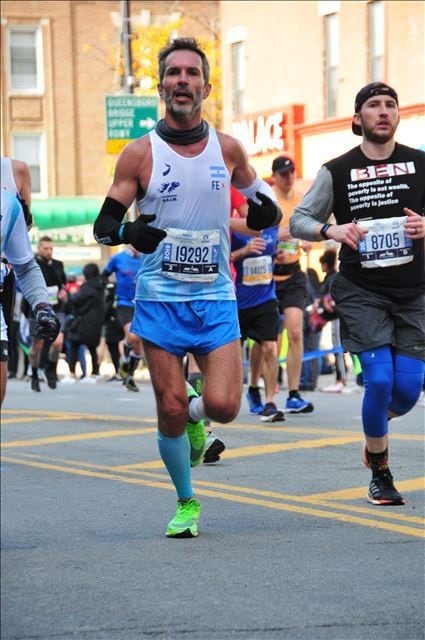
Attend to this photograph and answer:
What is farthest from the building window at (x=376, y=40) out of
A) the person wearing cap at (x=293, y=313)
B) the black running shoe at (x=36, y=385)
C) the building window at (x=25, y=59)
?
the building window at (x=25, y=59)

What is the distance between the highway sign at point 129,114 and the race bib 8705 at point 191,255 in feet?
3.24

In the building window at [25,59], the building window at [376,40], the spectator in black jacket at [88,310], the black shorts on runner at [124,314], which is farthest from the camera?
the building window at [25,59]

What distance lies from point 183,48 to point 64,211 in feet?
130

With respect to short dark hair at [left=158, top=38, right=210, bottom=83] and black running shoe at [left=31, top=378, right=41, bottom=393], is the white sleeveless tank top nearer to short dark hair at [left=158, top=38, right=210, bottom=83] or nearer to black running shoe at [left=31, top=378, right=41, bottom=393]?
short dark hair at [left=158, top=38, right=210, bottom=83]

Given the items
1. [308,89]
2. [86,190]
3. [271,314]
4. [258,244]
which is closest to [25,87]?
[86,190]

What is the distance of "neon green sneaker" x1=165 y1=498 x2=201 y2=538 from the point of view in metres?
7.26

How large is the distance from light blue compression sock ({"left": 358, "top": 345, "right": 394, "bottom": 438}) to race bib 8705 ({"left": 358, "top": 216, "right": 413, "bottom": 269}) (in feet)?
3.06

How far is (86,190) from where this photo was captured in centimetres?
4731

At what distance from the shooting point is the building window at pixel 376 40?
19.3ft

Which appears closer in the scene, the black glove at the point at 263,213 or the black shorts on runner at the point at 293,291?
the black glove at the point at 263,213

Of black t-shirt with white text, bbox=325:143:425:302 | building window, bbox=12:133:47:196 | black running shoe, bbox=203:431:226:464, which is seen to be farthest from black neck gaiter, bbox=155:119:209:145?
building window, bbox=12:133:47:196

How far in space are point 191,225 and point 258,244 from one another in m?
1.57

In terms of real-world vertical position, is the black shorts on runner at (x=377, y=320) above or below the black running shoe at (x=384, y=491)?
above

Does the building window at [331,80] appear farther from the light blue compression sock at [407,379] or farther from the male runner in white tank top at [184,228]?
the light blue compression sock at [407,379]
